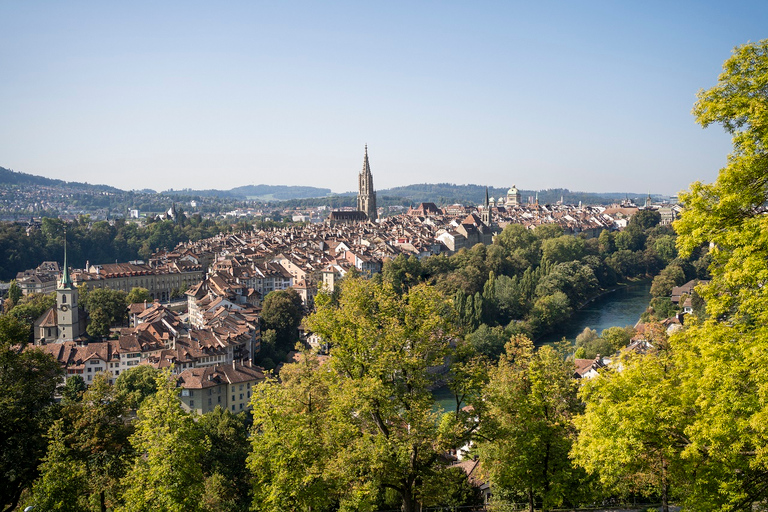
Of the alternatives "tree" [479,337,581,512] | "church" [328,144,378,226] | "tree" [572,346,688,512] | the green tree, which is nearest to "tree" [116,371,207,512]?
"tree" [479,337,581,512]

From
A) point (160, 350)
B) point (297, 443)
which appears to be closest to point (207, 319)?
point (160, 350)

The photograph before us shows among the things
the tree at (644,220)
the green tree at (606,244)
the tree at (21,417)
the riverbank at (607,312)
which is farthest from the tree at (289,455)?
the tree at (644,220)

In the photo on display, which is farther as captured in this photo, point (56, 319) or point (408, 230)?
point (408, 230)

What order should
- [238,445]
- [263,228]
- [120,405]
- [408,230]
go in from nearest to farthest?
[120,405] < [238,445] < [408,230] < [263,228]

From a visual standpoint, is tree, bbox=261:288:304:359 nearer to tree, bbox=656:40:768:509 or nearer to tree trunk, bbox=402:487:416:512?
tree trunk, bbox=402:487:416:512

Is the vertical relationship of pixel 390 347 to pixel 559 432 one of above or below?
above

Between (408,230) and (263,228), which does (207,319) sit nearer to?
(408,230)

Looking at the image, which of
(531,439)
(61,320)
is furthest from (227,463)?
(61,320)

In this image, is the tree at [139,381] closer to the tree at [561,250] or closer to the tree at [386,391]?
the tree at [386,391]
